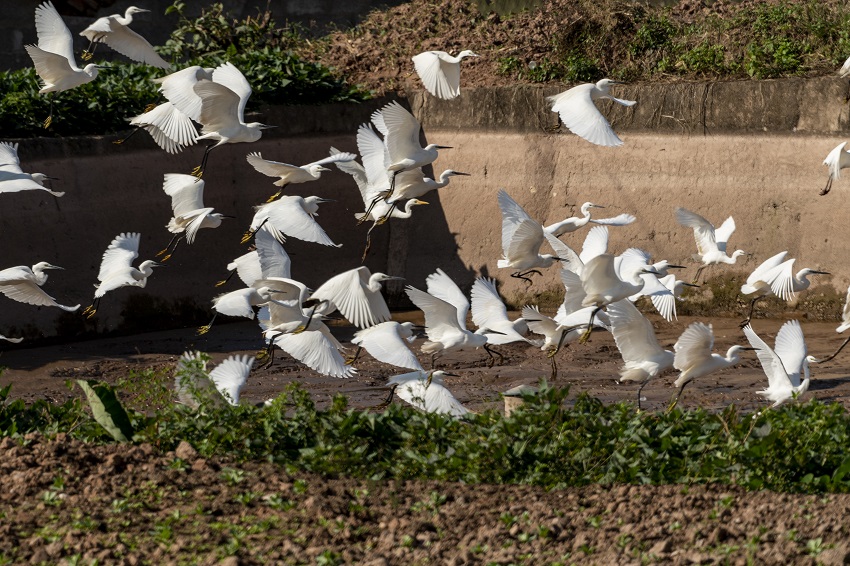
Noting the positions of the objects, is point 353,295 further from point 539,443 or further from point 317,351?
point 539,443

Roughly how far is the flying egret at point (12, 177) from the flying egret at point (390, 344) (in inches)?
123

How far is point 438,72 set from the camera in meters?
9.84

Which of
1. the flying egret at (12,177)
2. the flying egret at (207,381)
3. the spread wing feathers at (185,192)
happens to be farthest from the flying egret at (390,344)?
the flying egret at (12,177)

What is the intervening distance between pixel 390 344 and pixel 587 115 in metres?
2.43

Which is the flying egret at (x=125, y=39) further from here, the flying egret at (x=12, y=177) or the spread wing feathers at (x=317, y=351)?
the spread wing feathers at (x=317, y=351)

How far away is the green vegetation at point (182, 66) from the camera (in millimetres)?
11930

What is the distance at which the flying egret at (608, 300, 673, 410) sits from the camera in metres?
7.56

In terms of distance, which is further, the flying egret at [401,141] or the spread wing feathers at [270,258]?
the flying egret at [401,141]

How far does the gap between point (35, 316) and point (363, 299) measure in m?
4.01

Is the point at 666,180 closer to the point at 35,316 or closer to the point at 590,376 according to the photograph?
the point at 590,376

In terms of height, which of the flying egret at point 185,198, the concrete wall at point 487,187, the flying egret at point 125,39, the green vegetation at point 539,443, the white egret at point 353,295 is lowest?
the concrete wall at point 487,187

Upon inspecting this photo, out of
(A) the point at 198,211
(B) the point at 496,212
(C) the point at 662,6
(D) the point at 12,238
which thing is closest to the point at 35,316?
(D) the point at 12,238

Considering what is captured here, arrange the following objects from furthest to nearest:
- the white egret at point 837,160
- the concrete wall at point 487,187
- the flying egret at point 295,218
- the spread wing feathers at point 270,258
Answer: the concrete wall at point 487,187
the white egret at point 837,160
the flying egret at point 295,218
the spread wing feathers at point 270,258

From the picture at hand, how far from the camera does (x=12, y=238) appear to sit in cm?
1107
